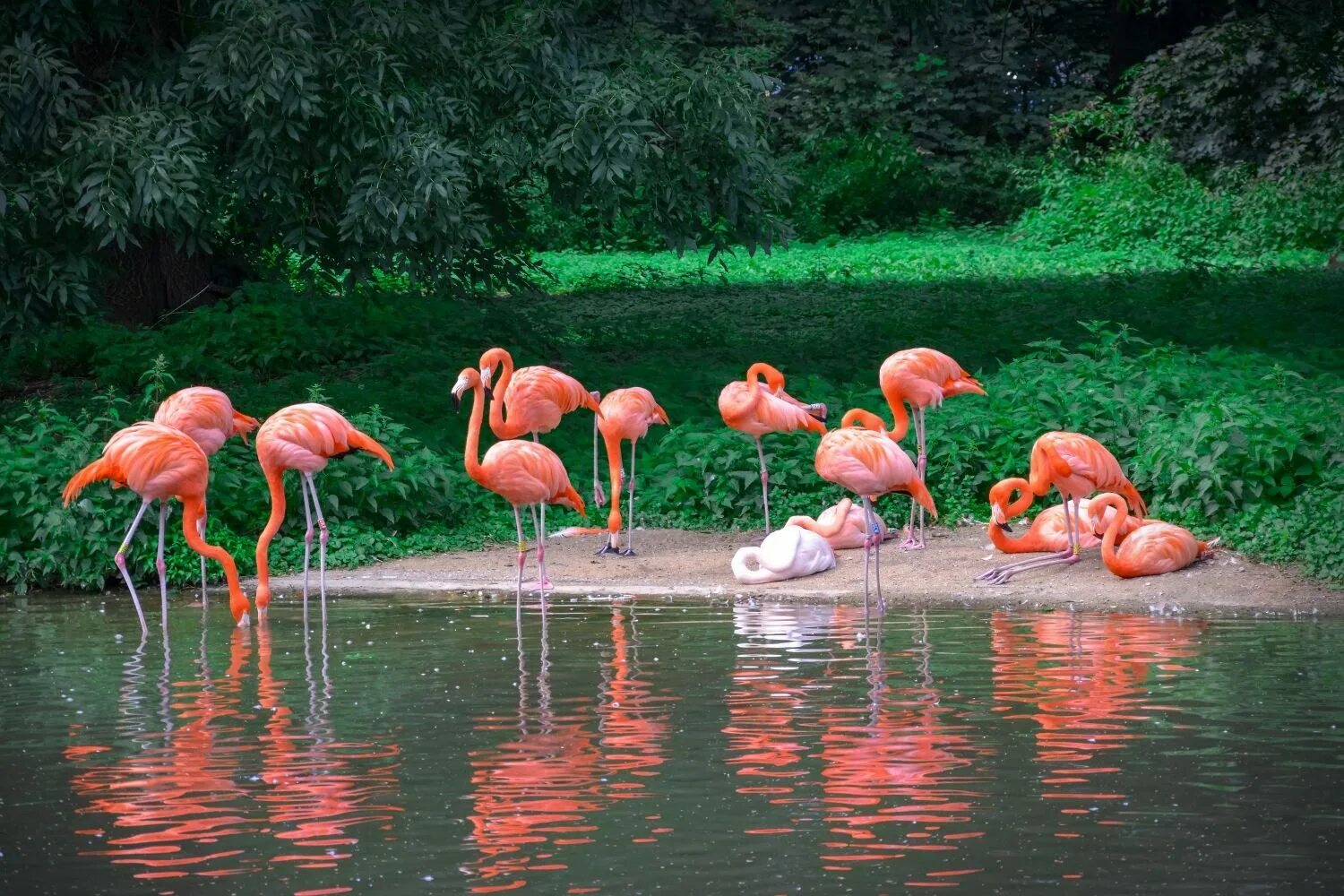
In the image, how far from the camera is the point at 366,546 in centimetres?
989

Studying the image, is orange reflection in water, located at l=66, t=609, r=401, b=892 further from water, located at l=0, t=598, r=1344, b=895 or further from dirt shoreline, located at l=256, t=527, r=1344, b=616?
dirt shoreline, located at l=256, t=527, r=1344, b=616

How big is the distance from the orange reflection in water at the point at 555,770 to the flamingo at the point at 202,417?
8.92 feet

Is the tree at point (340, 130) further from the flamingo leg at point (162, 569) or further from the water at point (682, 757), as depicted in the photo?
the water at point (682, 757)

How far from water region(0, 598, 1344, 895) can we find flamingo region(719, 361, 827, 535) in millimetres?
2007

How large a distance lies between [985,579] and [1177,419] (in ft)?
6.51

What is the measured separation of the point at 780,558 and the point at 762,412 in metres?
1.18

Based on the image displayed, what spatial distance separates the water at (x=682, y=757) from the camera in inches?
167

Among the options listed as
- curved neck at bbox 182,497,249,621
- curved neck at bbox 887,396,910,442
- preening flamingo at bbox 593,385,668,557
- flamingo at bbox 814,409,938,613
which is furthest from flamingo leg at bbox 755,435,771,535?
curved neck at bbox 182,497,249,621

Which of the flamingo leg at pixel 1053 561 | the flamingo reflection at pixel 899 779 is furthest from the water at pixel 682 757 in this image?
the flamingo leg at pixel 1053 561

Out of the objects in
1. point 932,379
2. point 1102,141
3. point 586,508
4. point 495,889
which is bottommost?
point 495,889

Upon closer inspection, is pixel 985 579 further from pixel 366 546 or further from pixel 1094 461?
pixel 366 546

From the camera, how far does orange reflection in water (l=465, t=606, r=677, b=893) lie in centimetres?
438

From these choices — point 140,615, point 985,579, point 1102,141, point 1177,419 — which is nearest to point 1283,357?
point 1177,419

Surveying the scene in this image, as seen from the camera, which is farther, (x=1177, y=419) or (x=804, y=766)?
(x=1177, y=419)
